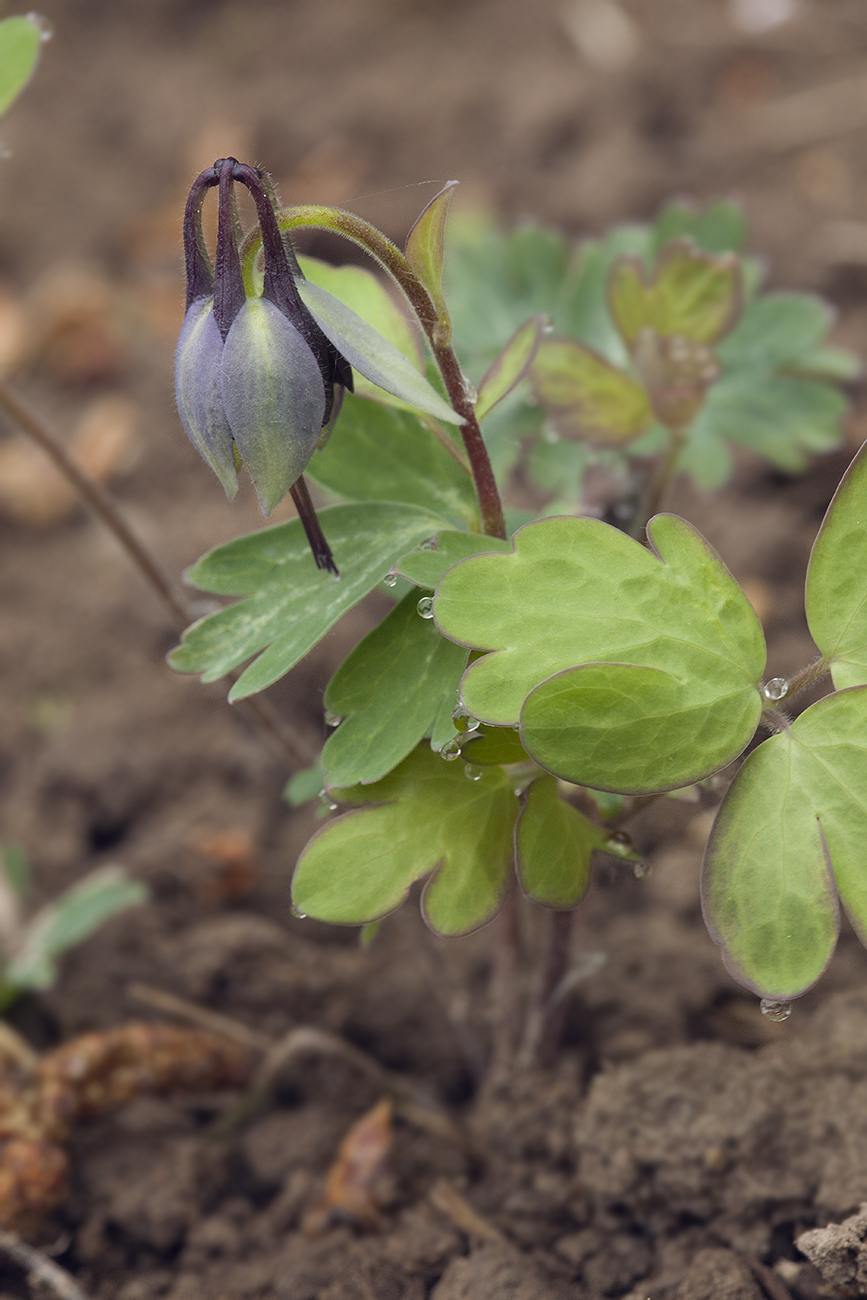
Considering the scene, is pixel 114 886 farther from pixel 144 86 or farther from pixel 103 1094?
pixel 144 86

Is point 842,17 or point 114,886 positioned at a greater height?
point 842,17

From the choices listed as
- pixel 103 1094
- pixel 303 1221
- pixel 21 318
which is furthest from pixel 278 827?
pixel 21 318

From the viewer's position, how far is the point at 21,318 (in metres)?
3.13

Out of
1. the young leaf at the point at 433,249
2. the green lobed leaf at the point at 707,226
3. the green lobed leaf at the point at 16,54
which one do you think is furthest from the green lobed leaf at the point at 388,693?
the green lobed leaf at the point at 707,226

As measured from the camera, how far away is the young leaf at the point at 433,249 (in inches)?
40.4

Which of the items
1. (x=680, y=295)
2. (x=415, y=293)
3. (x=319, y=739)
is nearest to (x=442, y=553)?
(x=415, y=293)

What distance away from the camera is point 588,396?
1.61 meters

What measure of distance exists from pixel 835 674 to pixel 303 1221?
1.03 m

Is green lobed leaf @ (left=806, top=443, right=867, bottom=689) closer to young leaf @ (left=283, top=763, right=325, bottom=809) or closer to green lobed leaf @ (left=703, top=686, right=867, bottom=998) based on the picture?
green lobed leaf @ (left=703, top=686, right=867, bottom=998)

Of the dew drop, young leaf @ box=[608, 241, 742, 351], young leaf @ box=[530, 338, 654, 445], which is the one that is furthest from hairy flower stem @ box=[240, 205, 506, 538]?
young leaf @ box=[608, 241, 742, 351]

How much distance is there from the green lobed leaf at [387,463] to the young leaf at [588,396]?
415mm

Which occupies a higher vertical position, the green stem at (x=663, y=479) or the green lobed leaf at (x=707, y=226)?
the green lobed leaf at (x=707, y=226)

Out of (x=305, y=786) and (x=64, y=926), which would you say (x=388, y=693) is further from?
(x=64, y=926)

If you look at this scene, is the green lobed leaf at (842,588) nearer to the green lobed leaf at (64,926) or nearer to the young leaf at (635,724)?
the young leaf at (635,724)
